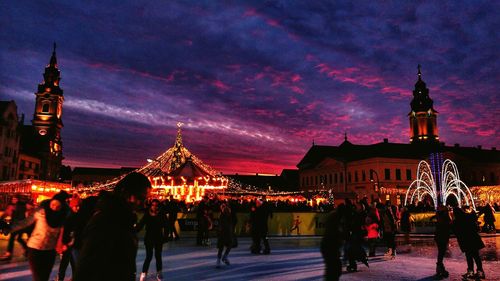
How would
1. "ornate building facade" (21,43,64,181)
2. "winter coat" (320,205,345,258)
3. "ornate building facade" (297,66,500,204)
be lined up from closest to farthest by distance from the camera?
"winter coat" (320,205,345,258), "ornate building facade" (297,66,500,204), "ornate building facade" (21,43,64,181)

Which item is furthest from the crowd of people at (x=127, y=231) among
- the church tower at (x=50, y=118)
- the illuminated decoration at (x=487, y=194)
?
the church tower at (x=50, y=118)

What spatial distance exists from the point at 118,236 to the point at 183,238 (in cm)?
1849

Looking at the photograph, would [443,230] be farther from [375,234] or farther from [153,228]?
[153,228]

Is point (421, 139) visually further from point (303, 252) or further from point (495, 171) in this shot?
point (303, 252)

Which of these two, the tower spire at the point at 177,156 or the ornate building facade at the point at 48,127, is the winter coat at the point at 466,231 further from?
the ornate building facade at the point at 48,127

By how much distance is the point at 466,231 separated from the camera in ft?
31.0

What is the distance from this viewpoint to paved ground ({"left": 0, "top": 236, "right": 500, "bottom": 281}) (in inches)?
376

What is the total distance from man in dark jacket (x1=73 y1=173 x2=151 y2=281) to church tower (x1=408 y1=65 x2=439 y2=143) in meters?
95.3

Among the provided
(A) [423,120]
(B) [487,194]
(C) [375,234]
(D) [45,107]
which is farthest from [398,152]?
(D) [45,107]

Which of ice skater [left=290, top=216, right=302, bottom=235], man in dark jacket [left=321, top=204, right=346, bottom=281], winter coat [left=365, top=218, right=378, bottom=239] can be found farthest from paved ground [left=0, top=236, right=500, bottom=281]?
ice skater [left=290, top=216, right=302, bottom=235]

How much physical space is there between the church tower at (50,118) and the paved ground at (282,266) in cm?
8112

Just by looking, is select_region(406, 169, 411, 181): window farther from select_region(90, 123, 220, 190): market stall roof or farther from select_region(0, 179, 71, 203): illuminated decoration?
select_region(0, 179, 71, 203): illuminated decoration

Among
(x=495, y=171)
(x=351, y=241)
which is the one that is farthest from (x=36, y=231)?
(x=495, y=171)

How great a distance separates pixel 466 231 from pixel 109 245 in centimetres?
911
